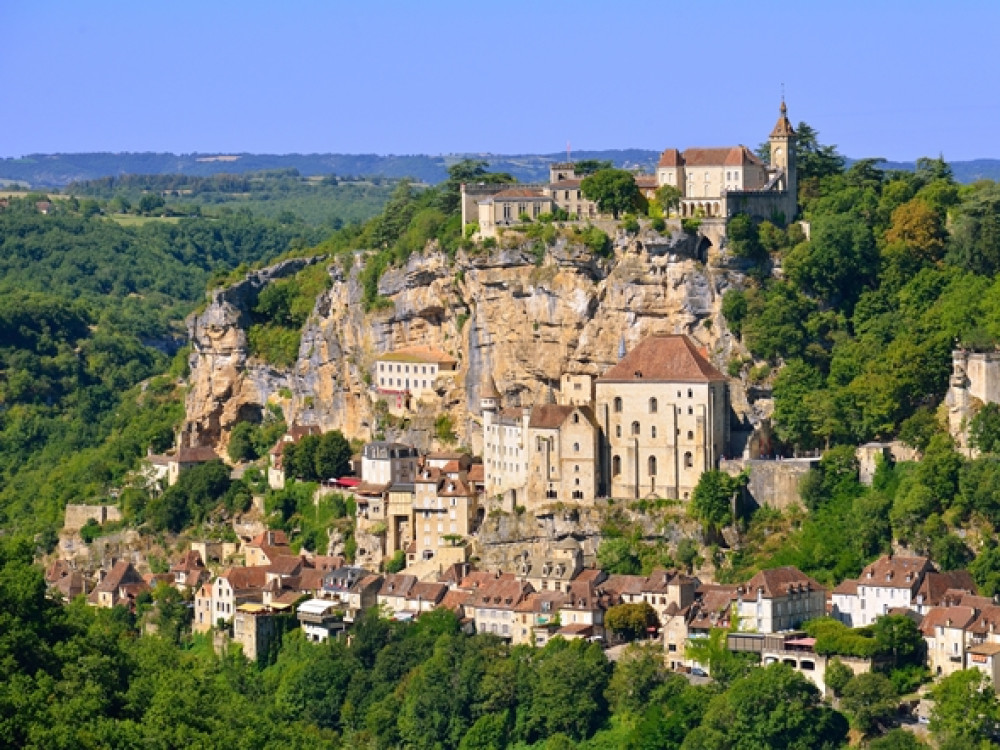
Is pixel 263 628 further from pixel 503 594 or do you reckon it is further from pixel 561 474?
pixel 561 474

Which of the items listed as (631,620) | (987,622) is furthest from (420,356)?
(987,622)

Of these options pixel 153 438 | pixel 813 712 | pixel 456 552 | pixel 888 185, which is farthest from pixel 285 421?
pixel 813 712

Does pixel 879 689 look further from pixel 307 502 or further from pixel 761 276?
pixel 307 502

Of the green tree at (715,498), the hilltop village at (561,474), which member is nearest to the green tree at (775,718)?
the hilltop village at (561,474)

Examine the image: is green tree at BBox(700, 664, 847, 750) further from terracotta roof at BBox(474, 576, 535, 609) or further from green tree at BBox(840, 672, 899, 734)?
terracotta roof at BBox(474, 576, 535, 609)

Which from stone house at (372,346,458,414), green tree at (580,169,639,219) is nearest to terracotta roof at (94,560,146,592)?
stone house at (372,346,458,414)

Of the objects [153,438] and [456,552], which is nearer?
[456,552]
